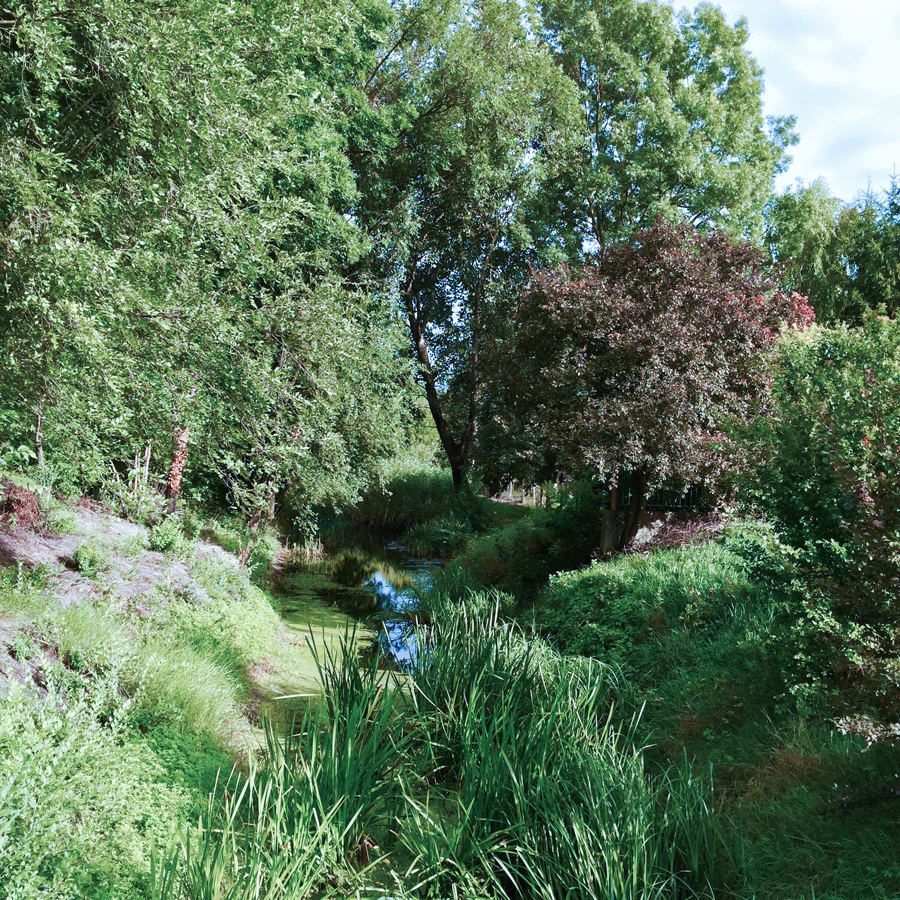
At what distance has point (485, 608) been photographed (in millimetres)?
7641

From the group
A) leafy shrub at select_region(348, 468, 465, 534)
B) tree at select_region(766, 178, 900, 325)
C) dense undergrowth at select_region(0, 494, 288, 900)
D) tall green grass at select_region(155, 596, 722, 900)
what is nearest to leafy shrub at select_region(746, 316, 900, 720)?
tall green grass at select_region(155, 596, 722, 900)

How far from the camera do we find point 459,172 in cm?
1565

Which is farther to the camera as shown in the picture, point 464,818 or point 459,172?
point 459,172

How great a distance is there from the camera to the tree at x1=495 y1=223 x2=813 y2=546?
8562 millimetres

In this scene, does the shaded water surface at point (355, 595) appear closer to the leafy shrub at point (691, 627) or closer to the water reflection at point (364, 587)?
the water reflection at point (364, 587)

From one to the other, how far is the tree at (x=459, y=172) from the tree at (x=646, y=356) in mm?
3619

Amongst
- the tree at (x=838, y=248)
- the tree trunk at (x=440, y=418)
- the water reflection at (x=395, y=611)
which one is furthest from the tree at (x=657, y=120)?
the water reflection at (x=395, y=611)

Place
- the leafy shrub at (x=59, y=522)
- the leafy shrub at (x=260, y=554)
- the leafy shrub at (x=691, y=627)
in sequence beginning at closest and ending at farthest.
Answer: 1. the leafy shrub at (x=691, y=627)
2. the leafy shrub at (x=59, y=522)
3. the leafy shrub at (x=260, y=554)

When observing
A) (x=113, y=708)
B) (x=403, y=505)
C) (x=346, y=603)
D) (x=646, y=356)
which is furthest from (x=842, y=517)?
(x=403, y=505)

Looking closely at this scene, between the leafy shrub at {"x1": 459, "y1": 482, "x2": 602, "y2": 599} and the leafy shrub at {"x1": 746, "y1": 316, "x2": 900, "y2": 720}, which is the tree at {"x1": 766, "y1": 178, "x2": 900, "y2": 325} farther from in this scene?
the leafy shrub at {"x1": 746, "y1": 316, "x2": 900, "y2": 720}

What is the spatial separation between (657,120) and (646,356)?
10964 millimetres

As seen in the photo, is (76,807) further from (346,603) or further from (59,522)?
(346,603)

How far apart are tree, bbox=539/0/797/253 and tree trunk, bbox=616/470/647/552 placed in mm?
9704

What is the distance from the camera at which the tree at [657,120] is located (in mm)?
17281
